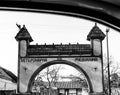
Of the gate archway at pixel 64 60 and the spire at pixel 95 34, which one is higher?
the spire at pixel 95 34

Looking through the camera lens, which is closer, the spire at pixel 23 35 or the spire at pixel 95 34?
the spire at pixel 95 34

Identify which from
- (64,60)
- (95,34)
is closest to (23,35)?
(64,60)

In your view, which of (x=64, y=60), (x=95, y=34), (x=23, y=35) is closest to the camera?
(x=64, y=60)

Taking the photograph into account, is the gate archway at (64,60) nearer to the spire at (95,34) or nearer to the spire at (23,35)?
the spire at (95,34)

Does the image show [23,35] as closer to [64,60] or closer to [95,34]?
[64,60]

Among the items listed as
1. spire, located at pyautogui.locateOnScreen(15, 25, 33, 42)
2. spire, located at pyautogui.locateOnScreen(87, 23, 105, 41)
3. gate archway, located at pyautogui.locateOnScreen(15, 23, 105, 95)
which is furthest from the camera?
spire, located at pyautogui.locateOnScreen(15, 25, 33, 42)

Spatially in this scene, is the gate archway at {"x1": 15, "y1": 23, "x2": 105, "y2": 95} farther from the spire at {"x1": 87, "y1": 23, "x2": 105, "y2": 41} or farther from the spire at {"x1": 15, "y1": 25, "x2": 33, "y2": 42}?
the spire at {"x1": 15, "y1": 25, "x2": 33, "y2": 42}

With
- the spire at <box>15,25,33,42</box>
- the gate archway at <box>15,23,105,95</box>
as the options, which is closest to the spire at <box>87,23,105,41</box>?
the gate archway at <box>15,23,105,95</box>

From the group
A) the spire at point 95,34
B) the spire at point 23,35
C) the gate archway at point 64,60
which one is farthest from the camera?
the spire at point 23,35

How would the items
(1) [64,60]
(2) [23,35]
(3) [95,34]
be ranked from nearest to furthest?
(1) [64,60] → (3) [95,34] → (2) [23,35]

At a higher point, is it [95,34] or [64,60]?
[95,34]

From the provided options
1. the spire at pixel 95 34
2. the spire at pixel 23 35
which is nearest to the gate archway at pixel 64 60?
the spire at pixel 95 34

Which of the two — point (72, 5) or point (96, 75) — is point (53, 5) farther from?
point (96, 75)

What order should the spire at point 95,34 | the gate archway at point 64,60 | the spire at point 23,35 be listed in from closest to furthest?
the gate archway at point 64,60
the spire at point 95,34
the spire at point 23,35
